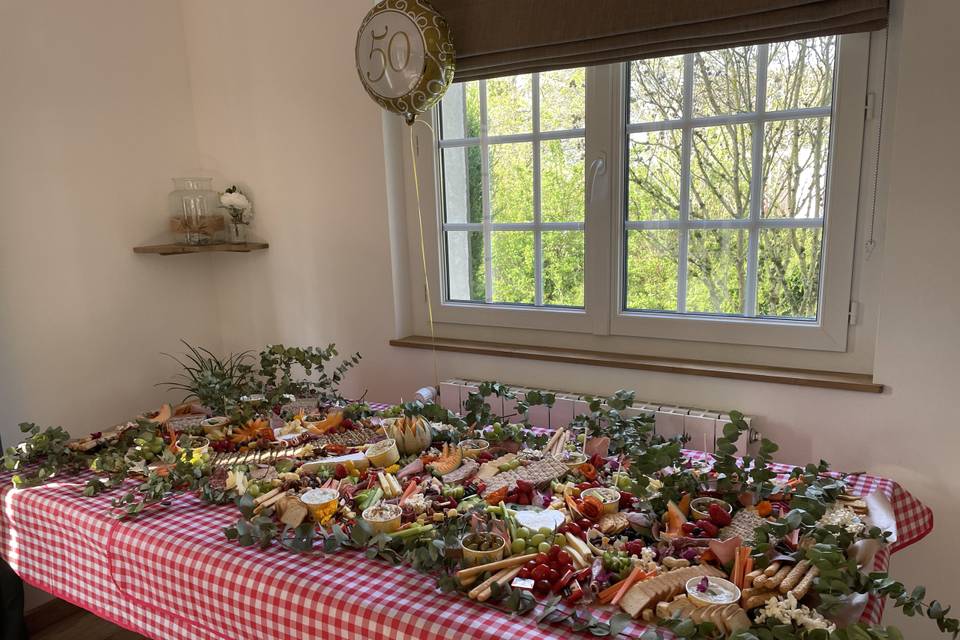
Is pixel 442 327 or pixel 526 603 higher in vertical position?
pixel 442 327

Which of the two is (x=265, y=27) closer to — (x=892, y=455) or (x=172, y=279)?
(x=172, y=279)

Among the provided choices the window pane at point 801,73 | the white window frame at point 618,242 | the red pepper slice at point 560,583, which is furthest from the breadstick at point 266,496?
the window pane at point 801,73

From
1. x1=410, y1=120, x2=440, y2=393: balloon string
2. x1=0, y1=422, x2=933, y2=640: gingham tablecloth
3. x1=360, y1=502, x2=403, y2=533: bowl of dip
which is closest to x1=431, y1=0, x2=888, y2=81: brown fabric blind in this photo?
x1=410, y1=120, x2=440, y2=393: balloon string

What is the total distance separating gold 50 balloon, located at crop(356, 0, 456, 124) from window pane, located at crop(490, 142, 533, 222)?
0.55 m

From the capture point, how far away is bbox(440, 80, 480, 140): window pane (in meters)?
2.52

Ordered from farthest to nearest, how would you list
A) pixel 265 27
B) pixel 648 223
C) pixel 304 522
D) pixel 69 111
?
pixel 265 27
pixel 69 111
pixel 648 223
pixel 304 522

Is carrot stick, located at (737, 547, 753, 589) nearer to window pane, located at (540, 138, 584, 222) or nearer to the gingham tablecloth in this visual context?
the gingham tablecloth

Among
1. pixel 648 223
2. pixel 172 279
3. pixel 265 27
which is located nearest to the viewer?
pixel 648 223

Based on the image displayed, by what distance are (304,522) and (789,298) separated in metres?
1.62

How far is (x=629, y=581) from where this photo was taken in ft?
3.75

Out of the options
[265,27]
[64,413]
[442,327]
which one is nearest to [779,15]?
[442,327]

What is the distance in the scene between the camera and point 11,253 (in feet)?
7.66

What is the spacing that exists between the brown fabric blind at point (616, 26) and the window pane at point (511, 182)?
0.31 m

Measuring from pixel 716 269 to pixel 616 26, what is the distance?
0.85 meters
